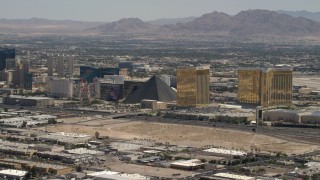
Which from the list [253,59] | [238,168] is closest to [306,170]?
[238,168]

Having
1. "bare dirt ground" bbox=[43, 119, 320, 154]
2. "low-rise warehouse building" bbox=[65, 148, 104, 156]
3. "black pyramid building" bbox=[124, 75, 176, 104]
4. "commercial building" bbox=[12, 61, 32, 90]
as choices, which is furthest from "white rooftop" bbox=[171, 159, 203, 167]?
"commercial building" bbox=[12, 61, 32, 90]

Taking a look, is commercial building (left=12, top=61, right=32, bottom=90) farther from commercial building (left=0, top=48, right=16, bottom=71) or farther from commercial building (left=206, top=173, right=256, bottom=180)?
commercial building (left=206, top=173, right=256, bottom=180)

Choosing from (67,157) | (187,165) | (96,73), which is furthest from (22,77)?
(187,165)

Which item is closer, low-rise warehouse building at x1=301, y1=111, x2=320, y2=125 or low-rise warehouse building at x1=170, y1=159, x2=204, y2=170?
low-rise warehouse building at x1=170, y1=159, x2=204, y2=170

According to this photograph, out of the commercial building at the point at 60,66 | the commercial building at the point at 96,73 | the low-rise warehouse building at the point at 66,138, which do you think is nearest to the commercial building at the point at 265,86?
the low-rise warehouse building at the point at 66,138

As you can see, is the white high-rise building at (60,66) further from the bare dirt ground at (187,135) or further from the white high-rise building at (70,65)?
the bare dirt ground at (187,135)

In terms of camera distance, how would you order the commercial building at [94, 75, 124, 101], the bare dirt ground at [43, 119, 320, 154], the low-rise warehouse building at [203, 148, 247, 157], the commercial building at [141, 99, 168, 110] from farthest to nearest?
the commercial building at [94, 75, 124, 101], the commercial building at [141, 99, 168, 110], the bare dirt ground at [43, 119, 320, 154], the low-rise warehouse building at [203, 148, 247, 157]

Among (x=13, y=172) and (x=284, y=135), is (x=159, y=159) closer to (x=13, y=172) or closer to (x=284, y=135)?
(x=13, y=172)
